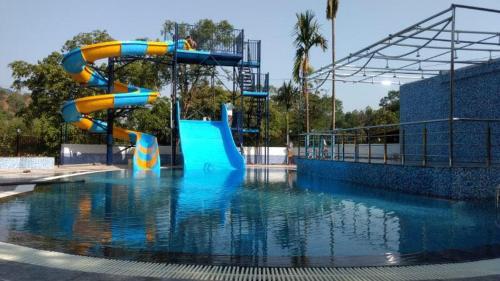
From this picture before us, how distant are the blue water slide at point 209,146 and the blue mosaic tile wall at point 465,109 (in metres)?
8.29

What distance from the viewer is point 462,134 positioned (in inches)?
526

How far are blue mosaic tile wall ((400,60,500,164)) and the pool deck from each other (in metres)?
7.62

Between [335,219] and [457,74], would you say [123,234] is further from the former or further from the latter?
[457,74]

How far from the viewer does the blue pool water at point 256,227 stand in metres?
4.59

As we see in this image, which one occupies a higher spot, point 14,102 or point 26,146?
point 14,102

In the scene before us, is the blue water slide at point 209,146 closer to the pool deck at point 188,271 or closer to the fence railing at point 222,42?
the fence railing at point 222,42

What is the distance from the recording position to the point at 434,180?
31.8ft

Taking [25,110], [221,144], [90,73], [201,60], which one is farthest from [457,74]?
[25,110]

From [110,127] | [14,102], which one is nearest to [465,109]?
[110,127]

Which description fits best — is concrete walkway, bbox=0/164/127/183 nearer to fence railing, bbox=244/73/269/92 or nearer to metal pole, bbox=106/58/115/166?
metal pole, bbox=106/58/115/166

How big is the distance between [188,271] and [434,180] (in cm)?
741

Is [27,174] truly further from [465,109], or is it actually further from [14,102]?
[14,102]

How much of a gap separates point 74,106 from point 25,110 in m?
11.9

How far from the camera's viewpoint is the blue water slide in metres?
20.6
